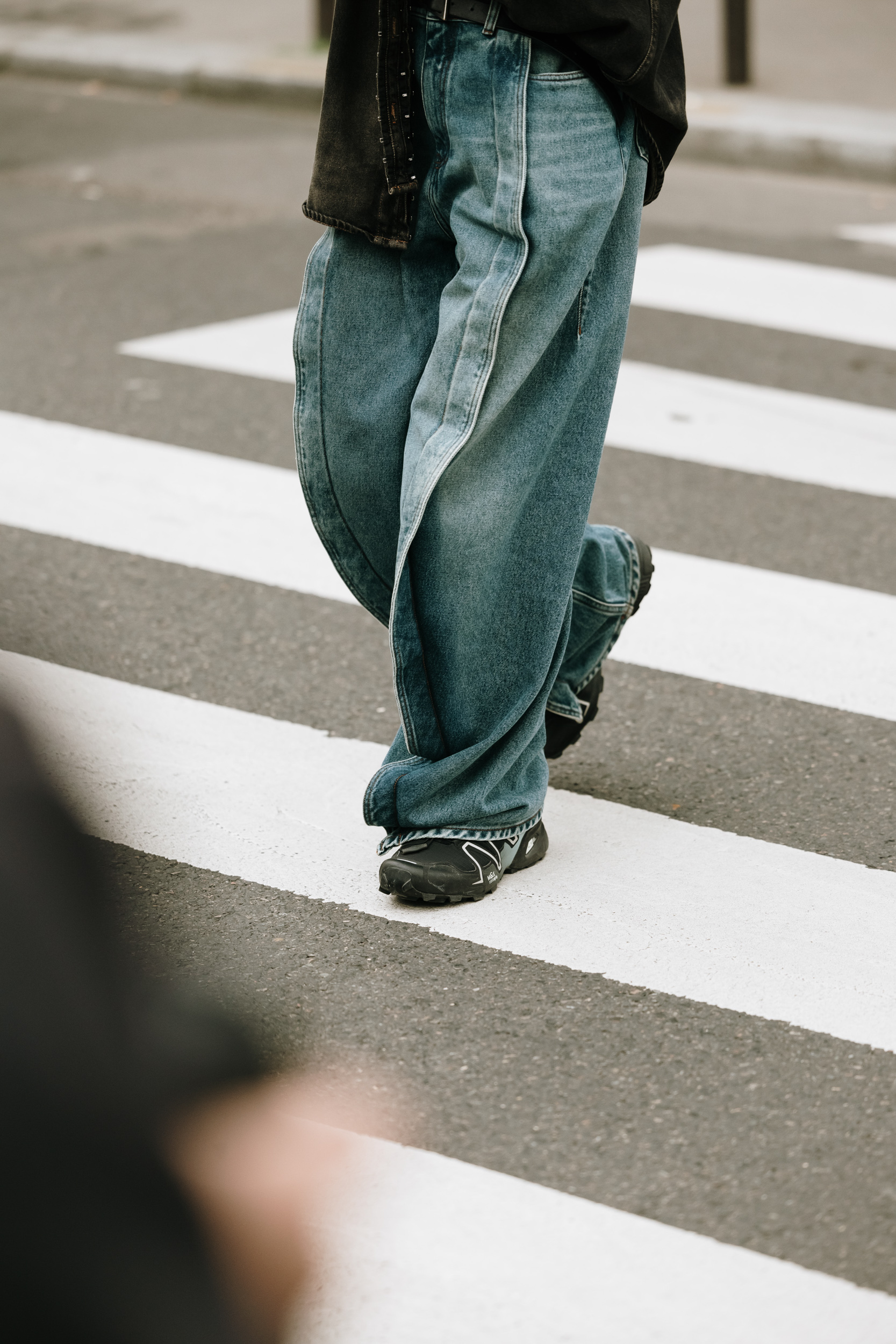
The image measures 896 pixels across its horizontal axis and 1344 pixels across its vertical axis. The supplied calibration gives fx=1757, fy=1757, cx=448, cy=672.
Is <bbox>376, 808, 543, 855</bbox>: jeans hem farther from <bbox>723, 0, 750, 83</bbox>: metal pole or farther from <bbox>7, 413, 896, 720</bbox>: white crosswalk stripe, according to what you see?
<bbox>723, 0, 750, 83</bbox>: metal pole

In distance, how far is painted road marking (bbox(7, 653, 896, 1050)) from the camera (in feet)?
7.81

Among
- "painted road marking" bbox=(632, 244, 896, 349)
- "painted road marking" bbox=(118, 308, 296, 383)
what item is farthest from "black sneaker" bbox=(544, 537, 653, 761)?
"painted road marking" bbox=(632, 244, 896, 349)

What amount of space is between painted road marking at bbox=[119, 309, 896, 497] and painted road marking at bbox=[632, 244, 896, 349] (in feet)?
2.14

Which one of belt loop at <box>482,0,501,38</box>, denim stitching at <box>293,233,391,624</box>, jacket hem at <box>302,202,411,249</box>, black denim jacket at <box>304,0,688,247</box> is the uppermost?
belt loop at <box>482,0,501,38</box>

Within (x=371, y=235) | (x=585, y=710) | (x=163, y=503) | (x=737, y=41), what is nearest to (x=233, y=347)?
(x=163, y=503)

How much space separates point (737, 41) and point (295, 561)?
737 cm

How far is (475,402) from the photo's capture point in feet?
7.69

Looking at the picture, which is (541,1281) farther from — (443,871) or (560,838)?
(560,838)

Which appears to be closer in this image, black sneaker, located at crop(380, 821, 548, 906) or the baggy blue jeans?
the baggy blue jeans

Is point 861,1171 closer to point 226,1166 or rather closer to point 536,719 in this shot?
point 536,719

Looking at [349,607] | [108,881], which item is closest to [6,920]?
[108,881]

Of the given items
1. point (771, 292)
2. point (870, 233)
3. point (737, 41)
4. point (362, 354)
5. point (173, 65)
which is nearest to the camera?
point (362, 354)

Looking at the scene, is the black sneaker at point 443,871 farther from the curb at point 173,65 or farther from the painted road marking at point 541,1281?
the curb at point 173,65

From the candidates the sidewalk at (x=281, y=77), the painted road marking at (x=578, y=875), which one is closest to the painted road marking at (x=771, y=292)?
Result: the sidewalk at (x=281, y=77)
